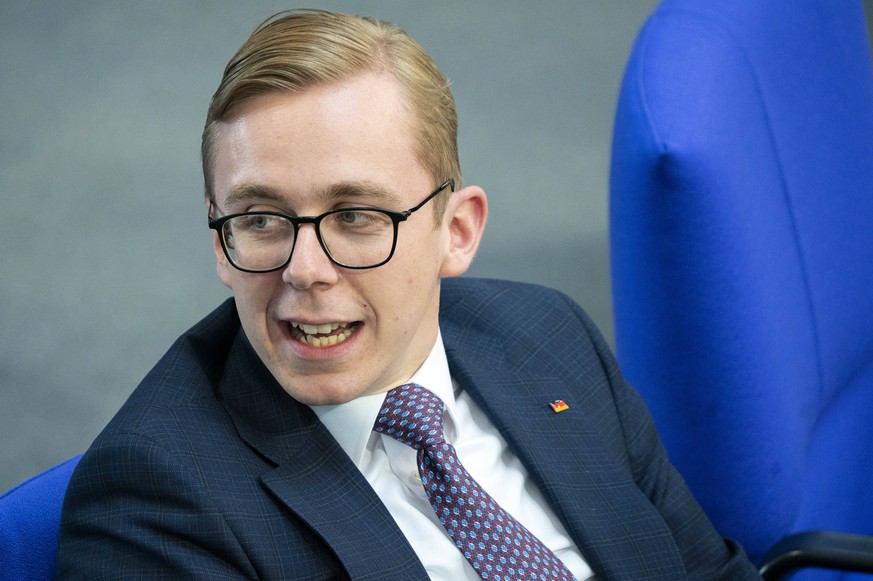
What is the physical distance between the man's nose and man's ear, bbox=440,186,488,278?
0.97 feet

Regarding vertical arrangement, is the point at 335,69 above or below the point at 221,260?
above

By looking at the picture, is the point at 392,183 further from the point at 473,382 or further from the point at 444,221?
the point at 473,382

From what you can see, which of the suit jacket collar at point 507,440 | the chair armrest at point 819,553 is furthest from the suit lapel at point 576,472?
the chair armrest at point 819,553

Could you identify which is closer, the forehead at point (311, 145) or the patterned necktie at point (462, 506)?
the forehead at point (311, 145)

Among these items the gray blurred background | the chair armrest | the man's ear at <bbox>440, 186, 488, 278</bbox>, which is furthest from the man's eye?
the gray blurred background

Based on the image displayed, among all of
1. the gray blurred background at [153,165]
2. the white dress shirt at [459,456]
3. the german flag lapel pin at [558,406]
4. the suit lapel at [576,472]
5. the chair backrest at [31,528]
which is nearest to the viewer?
the chair backrest at [31,528]

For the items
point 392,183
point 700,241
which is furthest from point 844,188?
point 392,183

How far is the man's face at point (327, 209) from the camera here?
1409 mm

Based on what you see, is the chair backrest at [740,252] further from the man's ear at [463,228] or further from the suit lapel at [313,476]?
the suit lapel at [313,476]

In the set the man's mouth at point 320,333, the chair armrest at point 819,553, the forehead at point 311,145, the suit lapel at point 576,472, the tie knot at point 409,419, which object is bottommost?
the chair armrest at point 819,553

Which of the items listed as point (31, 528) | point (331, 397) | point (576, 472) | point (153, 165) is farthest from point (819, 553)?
point (153, 165)

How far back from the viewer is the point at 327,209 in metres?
1.43

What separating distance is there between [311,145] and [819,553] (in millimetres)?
1082

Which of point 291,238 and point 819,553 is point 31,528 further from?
point 819,553
